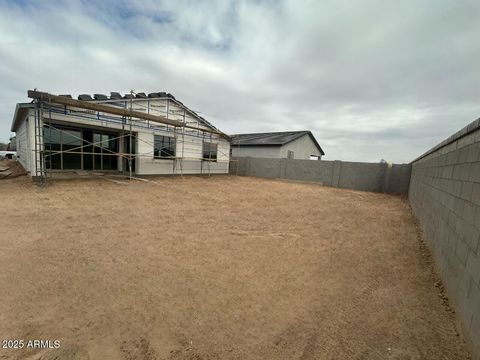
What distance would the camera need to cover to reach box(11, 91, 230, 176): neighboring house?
9.29 metres

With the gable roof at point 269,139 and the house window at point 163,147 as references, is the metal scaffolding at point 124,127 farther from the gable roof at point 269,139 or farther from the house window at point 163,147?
the gable roof at point 269,139

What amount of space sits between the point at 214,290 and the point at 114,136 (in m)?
12.7

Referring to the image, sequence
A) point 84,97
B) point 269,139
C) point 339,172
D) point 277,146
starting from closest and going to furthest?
point 84,97 < point 339,172 < point 277,146 < point 269,139

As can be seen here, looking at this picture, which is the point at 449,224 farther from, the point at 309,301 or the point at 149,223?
the point at 149,223

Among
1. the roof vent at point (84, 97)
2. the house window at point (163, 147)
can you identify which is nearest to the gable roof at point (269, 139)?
the house window at point (163, 147)

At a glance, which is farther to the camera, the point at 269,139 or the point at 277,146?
the point at 269,139

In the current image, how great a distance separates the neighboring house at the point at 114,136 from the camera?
9.29 meters

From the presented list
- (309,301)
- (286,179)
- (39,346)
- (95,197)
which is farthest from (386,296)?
(286,179)

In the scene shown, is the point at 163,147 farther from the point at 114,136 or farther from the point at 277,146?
the point at 277,146

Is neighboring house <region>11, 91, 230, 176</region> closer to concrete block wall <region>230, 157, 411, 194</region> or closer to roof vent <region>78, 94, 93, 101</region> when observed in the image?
roof vent <region>78, 94, 93, 101</region>

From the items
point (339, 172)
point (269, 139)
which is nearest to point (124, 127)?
point (339, 172)

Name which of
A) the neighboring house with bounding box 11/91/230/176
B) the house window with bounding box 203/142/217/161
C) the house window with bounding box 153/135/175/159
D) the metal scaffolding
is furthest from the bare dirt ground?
the house window with bounding box 203/142/217/161

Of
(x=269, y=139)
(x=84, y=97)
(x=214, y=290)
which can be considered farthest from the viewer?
(x=269, y=139)

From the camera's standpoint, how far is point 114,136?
13.0 metres
